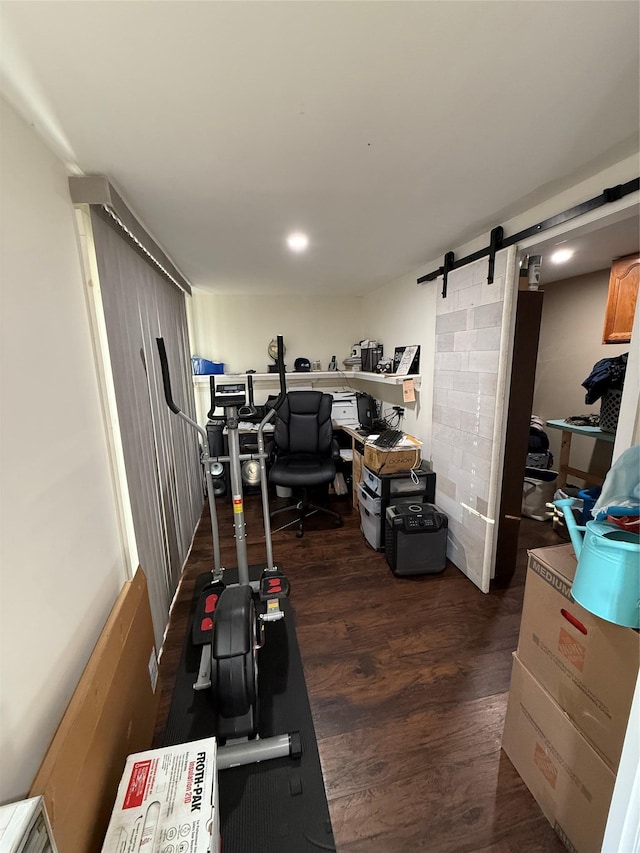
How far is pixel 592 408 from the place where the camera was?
3242 mm

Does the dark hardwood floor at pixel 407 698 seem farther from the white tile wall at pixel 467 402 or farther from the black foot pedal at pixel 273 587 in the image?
the white tile wall at pixel 467 402

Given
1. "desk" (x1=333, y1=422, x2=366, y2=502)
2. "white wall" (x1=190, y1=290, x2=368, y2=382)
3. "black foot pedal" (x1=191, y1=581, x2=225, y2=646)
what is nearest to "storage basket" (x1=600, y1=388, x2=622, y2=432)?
"desk" (x1=333, y1=422, x2=366, y2=502)

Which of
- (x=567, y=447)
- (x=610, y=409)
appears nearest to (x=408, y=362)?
(x=610, y=409)

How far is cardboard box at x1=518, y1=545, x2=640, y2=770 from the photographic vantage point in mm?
874

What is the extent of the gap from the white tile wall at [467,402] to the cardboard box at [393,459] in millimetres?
193

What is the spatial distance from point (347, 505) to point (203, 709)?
7.20ft

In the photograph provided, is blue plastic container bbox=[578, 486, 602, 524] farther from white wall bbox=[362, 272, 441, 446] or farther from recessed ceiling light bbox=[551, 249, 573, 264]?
recessed ceiling light bbox=[551, 249, 573, 264]

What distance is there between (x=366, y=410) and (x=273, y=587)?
2.15 m

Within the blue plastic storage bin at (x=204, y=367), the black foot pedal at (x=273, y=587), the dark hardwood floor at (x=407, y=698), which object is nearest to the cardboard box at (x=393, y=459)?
the dark hardwood floor at (x=407, y=698)

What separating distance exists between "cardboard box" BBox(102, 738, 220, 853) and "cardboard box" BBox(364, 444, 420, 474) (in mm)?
1865

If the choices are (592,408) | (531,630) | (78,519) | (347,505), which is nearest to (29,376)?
(78,519)

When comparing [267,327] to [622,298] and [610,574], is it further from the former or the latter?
[610,574]

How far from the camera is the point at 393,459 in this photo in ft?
8.37

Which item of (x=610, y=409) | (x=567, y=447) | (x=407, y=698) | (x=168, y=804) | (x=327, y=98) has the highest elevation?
(x=327, y=98)
